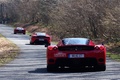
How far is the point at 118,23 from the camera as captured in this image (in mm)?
31328

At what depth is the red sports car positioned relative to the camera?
567 inches

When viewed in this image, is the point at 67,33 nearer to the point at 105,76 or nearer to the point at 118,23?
the point at 118,23

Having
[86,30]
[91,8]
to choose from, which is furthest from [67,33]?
[91,8]

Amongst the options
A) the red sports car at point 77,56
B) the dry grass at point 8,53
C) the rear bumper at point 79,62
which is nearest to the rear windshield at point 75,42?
the red sports car at point 77,56

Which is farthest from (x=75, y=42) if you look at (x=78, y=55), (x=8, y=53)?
(x=8, y=53)

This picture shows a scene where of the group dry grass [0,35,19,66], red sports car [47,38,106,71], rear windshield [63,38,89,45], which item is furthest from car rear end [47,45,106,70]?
dry grass [0,35,19,66]

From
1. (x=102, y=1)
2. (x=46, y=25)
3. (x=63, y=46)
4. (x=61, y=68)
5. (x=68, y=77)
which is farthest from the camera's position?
(x=46, y=25)

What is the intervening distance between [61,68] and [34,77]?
3.30 metres

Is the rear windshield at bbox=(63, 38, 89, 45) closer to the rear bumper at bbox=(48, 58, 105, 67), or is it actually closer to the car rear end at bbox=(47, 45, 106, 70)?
the car rear end at bbox=(47, 45, 106, 70)

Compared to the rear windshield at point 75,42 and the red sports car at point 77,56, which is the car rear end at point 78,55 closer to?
the red sports car at point 77,56

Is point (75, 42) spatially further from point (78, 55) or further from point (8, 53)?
point (8, 53)

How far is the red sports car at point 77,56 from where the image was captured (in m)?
14.4

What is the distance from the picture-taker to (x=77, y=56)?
47.2 ft

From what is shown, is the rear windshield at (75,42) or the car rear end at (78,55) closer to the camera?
the car rear end at (78,55)
